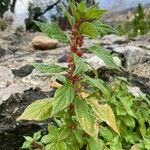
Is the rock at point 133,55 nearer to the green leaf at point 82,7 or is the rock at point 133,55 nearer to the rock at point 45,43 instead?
the rock at point 45,43

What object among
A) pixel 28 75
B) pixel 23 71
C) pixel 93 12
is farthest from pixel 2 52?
pixel 93 12

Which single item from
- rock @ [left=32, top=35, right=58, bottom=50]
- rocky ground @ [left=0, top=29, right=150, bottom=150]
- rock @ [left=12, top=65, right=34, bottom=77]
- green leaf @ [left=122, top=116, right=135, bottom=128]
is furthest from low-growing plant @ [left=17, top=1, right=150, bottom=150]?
rock @ [left=32, top=35, right=58, bottom=50]

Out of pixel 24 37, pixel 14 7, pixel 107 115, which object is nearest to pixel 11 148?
pixel 107 115

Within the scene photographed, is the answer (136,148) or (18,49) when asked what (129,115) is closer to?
(136,148)

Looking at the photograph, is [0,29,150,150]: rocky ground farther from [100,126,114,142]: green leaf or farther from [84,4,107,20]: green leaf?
[84,4,107,20]: green leaf

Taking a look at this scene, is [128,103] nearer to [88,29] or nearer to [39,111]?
[39,111]

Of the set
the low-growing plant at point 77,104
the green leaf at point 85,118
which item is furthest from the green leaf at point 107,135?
the green leaf at point 85,118
